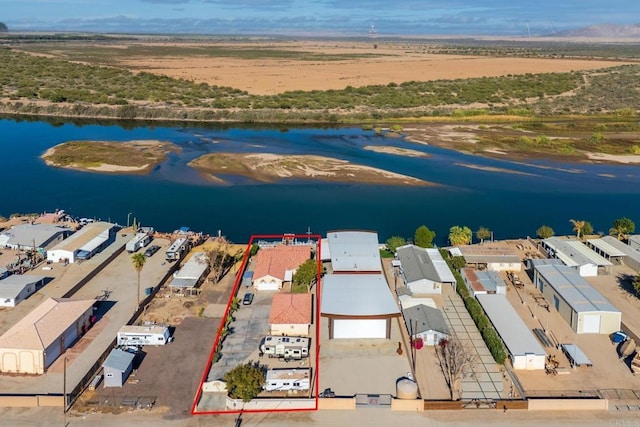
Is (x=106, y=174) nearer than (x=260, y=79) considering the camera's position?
Yes

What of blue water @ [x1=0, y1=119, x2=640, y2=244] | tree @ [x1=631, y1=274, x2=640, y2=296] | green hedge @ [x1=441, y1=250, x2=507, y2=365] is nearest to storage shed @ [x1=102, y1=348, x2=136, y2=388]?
green hedge @ [x1=441, y1=250, x2=507, y2=365]

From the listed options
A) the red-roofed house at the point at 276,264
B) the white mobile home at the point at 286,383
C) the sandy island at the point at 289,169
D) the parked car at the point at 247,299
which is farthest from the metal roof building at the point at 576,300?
the sandy island at the point at 289,169

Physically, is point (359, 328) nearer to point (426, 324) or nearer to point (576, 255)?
point (426, 324)

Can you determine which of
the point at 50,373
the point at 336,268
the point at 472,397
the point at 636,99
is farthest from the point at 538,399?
the point at 636,99

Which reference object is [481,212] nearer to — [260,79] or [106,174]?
[106,174]

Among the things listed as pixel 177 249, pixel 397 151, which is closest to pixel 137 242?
pixel 177 249

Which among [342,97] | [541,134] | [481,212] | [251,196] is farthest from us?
[342,97]
